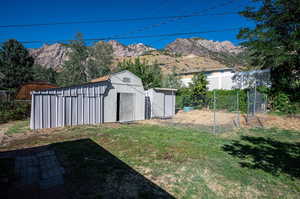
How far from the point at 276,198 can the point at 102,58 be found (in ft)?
87.0

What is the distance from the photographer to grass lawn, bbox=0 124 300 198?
2.48m

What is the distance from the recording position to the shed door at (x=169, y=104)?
13008 millimetres

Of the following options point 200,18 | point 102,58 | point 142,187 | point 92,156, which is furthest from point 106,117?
point 102,58

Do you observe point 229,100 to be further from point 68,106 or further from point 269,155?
point 68,106

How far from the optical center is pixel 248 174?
306 cm

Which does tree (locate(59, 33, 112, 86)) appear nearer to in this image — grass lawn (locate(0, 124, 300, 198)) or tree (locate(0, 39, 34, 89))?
tree (locate(0, 39, 34, 89))

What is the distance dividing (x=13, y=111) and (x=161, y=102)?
10.6m

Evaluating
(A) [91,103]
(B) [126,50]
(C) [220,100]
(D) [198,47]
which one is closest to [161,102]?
(A) [91,103]

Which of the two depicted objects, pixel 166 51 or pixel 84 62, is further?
pixel 166 51

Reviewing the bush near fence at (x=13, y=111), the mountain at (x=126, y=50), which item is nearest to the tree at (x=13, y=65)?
the bush near fence at (x=13, y=111)

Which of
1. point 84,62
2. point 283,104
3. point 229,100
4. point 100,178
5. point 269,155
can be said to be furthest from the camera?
point 84,62

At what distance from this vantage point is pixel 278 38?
38.6 ft

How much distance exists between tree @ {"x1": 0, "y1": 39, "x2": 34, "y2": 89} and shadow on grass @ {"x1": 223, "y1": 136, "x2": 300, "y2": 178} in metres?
34.2

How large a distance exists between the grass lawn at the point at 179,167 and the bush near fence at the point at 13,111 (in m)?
6.25
